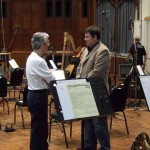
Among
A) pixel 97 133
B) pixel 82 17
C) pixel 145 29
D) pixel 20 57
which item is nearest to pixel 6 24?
pixel 20 57

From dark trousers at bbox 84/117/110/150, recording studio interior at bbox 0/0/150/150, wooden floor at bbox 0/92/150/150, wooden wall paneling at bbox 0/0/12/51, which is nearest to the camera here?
recording studio interior at bbox 0/0/150/150

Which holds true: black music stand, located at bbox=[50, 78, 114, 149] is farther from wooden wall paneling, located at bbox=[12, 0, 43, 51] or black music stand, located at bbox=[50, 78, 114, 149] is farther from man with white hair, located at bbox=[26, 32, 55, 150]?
wooden wall paneling, located at bbox=[12, 0, 43, 51]

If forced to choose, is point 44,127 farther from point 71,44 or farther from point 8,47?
point 8,47

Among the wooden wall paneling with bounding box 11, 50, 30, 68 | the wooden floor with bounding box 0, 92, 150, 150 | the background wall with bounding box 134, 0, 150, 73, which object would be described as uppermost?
the background wall with bounding box 134, 0, 150, 73

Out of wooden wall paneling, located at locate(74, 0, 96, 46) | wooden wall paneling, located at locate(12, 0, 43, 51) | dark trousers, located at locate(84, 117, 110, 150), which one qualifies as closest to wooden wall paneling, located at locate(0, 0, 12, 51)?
wooden wall paneling, located at locate(12, 0, 43, 51)

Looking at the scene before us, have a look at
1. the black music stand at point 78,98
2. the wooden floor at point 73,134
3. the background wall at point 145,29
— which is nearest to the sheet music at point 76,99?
the black music stand at point 78,98

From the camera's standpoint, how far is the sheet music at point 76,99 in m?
4.21

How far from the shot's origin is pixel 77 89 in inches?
172

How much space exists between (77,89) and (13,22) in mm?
12637

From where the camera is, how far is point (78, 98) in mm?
4332

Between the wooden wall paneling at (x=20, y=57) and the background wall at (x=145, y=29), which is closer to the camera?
the background wall at (x=145, y=29)

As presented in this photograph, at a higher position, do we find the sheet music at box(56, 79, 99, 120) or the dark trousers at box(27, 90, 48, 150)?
the sheet music at box(56, 79, 99, 120)

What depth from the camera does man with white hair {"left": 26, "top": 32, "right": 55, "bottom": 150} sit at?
5.42 metres

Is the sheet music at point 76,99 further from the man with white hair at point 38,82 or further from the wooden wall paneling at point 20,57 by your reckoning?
the wooden wall paneling at point 20,57
